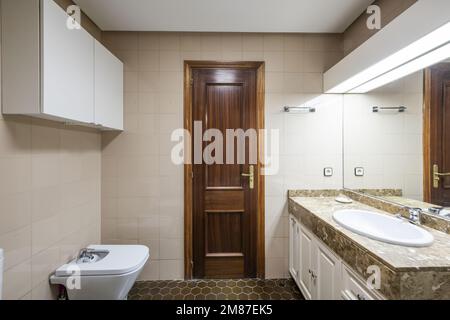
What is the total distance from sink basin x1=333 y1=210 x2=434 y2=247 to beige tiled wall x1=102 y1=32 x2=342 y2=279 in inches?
21.8

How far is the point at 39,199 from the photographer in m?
1.32

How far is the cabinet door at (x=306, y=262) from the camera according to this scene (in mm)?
1562

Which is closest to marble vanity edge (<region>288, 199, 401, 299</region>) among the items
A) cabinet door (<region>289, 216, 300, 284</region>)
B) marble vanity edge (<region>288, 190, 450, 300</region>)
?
marble vanity edge (<region>288, 190, 450, 300</region>)

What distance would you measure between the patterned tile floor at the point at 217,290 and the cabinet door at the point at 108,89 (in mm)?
1437

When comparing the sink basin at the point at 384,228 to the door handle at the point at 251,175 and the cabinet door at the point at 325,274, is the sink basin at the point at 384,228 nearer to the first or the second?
the cabinet door at the point at 325,274

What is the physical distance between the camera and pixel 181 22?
179 cm

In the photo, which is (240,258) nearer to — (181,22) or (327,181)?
(327,181)

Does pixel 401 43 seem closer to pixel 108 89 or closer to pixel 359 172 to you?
pixel 359 172

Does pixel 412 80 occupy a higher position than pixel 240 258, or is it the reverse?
pixel 412 80

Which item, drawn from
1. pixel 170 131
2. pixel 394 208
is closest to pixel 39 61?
pixel 170 131

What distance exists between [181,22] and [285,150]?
1.43m

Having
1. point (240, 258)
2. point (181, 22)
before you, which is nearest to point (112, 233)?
point (240, 258)

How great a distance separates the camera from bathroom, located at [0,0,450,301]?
45.1 inches
